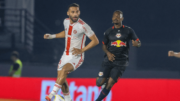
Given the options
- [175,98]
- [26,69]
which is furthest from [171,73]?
[26,69]

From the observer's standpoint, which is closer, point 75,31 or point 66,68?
point 66,68

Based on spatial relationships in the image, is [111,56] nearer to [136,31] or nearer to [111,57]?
[111,57]

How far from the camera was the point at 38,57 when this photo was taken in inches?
471

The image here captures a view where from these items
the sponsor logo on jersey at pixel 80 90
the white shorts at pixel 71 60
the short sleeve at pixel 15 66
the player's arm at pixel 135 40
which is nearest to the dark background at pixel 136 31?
the short sleeve at pixel 15 66

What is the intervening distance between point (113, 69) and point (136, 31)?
801 centimetres

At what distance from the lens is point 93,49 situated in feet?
37.3

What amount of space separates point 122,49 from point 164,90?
231 centimetres

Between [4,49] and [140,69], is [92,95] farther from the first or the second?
[4,49]

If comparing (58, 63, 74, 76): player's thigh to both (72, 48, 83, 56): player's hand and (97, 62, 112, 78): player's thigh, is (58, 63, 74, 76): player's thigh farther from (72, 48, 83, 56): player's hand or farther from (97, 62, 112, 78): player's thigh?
(97, 62, 112, 78): player's thigh

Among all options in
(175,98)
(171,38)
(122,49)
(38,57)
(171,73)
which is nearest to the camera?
(122,49)

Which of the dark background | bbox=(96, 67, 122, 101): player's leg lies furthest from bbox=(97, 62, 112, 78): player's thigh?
the dark background

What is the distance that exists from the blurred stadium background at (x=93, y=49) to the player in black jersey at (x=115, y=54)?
1763 mm

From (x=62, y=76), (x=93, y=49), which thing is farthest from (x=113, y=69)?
(x=93, y=49)

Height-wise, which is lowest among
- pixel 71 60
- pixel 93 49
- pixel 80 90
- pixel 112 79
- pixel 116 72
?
pixel 80 90
